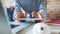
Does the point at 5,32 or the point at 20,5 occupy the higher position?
the point at 20,5

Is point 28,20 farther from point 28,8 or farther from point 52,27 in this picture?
point 52,27

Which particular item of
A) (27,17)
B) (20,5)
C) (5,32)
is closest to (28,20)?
(27,17)

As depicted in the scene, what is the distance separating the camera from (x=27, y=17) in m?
0.89

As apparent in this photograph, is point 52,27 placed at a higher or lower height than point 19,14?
lower

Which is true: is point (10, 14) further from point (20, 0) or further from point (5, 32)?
point (5, 32)

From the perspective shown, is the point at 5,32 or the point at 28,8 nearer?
the point at 5,32

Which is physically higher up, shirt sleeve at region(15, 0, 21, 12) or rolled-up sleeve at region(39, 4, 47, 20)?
shirt sleeve at region(15, 0, 21, 12)

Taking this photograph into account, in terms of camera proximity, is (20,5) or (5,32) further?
(20,5)

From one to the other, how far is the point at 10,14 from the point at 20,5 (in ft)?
0.35

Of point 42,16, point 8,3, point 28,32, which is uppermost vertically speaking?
point 8,3

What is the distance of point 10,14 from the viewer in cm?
90

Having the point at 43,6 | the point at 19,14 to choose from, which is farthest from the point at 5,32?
the point at 43,6

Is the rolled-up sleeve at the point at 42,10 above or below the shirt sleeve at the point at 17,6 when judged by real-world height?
below

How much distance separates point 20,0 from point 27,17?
149mm
